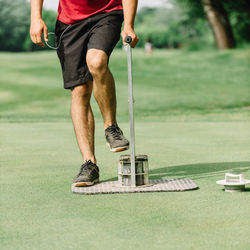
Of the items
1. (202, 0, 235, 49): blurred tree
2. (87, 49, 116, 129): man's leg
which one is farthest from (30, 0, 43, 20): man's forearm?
(202, 0, 235, 49): blurred tree

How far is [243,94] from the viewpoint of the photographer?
17406 millimetres

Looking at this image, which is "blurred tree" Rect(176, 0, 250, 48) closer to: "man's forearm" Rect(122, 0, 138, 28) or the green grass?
the green grass

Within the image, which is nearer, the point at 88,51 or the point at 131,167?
the point at 131,167

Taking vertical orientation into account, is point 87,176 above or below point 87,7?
below

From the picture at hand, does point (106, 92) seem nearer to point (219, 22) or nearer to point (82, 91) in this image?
point (82, 91)

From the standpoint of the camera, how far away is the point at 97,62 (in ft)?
12.7

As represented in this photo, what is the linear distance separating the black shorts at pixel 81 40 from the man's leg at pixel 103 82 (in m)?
0.14

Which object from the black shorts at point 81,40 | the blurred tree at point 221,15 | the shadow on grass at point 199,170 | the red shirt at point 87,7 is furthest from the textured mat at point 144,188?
the blurred tree at point 221,15

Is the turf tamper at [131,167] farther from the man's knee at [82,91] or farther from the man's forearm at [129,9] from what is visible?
the man's knee at [82,91]

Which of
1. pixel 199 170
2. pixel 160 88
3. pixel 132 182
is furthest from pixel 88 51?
pixel 160 88

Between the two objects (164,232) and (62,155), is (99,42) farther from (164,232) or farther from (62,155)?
(164,232)

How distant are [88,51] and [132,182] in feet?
3.11

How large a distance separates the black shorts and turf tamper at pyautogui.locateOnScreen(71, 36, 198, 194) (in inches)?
12.2

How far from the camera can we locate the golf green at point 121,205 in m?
2.37
